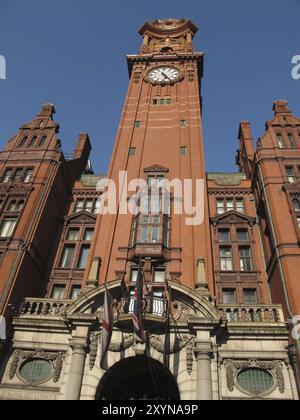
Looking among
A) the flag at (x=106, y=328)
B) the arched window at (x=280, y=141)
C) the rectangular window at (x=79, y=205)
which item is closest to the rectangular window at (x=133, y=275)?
the flag at (x=106, y=328)

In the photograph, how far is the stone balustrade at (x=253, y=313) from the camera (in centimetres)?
2298

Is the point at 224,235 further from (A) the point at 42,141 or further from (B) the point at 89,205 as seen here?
(A) the point at 42,141

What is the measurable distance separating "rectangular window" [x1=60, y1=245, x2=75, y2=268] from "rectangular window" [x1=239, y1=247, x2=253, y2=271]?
14.5 meters

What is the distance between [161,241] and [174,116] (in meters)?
19.3

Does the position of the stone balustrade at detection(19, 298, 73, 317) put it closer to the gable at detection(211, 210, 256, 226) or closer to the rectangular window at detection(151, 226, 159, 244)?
the rectangular window at detection(151, 226, 159, 244)

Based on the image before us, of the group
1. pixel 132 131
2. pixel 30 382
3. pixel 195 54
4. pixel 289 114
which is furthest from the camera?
pixel 195 54

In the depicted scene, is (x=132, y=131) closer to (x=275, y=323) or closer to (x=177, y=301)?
(x=177, y=301)

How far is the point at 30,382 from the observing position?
71.1 feet

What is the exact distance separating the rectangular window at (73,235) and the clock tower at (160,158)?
13.6 ft

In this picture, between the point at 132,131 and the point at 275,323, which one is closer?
the point at 275,323

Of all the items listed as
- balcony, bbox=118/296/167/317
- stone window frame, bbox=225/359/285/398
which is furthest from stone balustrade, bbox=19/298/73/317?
stone window frame, bbox=225/359/285/398

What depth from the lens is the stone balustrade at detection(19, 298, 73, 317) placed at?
78.8 feet

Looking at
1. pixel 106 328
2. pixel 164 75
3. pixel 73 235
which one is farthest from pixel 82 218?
pixel 164 75
